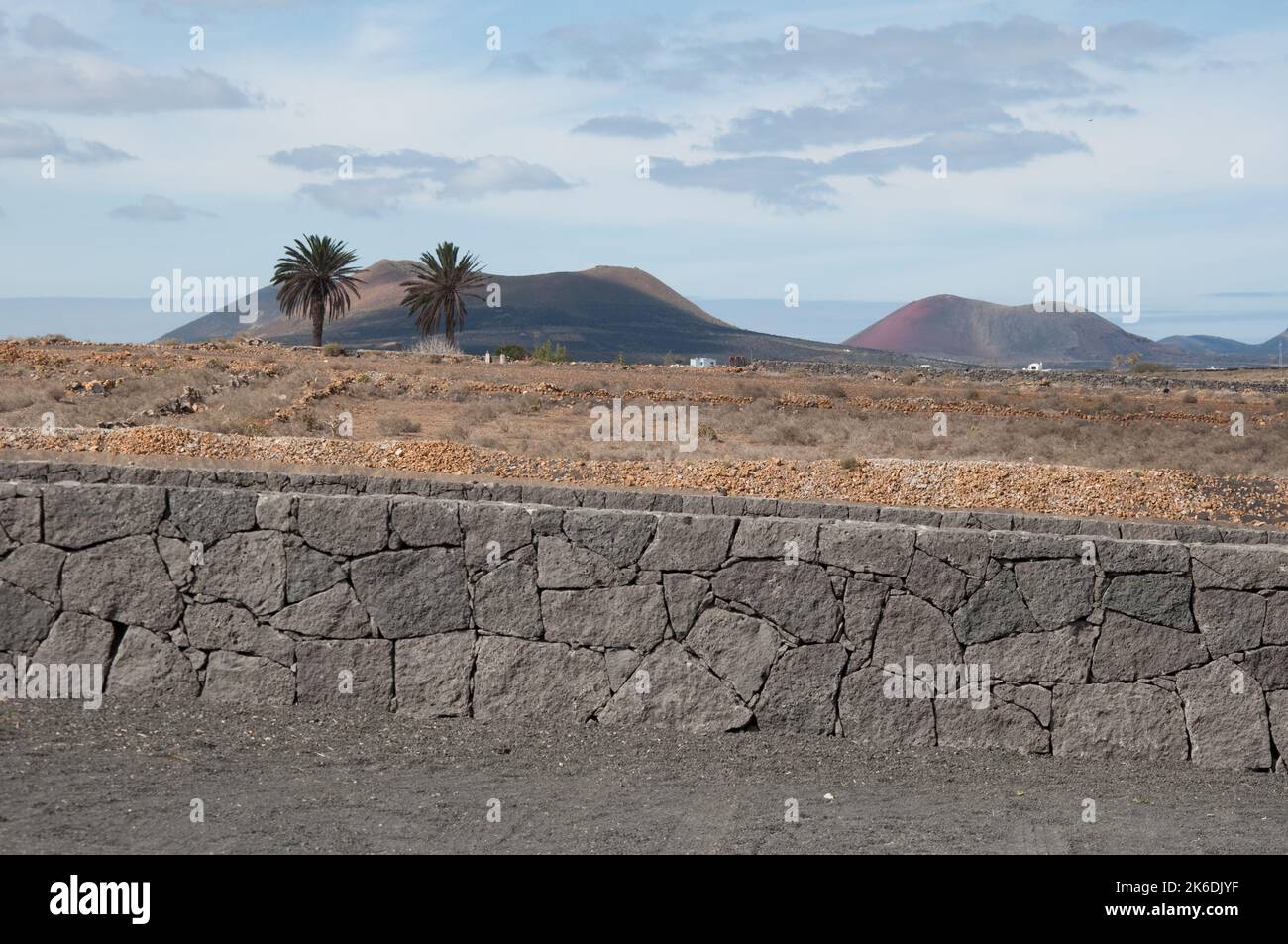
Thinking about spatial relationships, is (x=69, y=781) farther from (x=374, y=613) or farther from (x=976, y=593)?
(x=976, y=593)

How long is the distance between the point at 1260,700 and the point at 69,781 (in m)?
5.76

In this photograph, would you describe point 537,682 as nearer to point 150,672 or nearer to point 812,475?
point 150,672

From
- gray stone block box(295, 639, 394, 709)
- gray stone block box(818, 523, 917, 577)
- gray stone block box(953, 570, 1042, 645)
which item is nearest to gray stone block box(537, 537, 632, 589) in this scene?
gray stone block box(295, 639, 394, 709)

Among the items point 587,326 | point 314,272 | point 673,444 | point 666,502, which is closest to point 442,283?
point 314,272

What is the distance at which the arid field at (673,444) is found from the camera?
63.2ft

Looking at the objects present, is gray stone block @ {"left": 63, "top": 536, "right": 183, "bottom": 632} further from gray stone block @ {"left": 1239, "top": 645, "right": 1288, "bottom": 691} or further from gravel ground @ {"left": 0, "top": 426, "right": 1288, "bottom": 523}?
gravel ground @ {"left": 0, "top": 426, "right": 1288, "bottom": 523}

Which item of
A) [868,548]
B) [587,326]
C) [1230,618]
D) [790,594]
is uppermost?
[587,326]

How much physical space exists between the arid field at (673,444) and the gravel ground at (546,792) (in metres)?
11.8

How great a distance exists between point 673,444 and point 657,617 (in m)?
17.7

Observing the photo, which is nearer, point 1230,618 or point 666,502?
point 1230,618

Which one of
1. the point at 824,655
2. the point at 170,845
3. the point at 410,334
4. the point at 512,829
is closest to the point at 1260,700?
the point at 824,655

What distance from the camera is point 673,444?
975 inches

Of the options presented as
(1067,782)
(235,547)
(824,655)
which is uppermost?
(235,547)

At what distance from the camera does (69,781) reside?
590 cm
